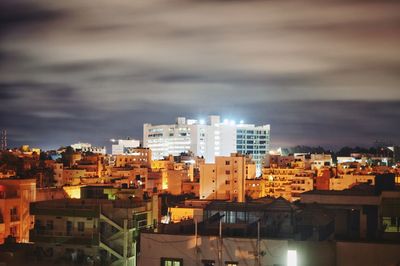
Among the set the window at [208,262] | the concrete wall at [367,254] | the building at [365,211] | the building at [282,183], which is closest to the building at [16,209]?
the window at [208,262]

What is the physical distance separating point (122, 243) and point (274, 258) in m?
7.79

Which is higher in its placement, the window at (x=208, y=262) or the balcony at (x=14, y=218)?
the window at (x=208, y=262)

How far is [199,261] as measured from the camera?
18.4 meters

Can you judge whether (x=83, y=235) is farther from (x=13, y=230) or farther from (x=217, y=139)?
(x=217, y=139)

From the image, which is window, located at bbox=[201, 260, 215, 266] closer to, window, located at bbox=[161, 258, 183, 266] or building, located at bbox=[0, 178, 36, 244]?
window, located at bbox=[161, 258, 183, 266]

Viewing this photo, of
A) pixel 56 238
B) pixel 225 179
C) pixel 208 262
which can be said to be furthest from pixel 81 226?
pixel 225 179

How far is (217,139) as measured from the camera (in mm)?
151125

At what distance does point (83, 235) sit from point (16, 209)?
12.3 m

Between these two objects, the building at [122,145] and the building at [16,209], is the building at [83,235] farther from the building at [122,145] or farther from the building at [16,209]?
the building at [122,145]

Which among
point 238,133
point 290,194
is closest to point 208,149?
point 238,133

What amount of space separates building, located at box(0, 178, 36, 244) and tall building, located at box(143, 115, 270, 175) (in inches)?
4329

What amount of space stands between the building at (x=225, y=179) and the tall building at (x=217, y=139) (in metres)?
75.7

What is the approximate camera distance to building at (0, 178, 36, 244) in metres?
33.0

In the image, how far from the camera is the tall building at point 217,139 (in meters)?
149
